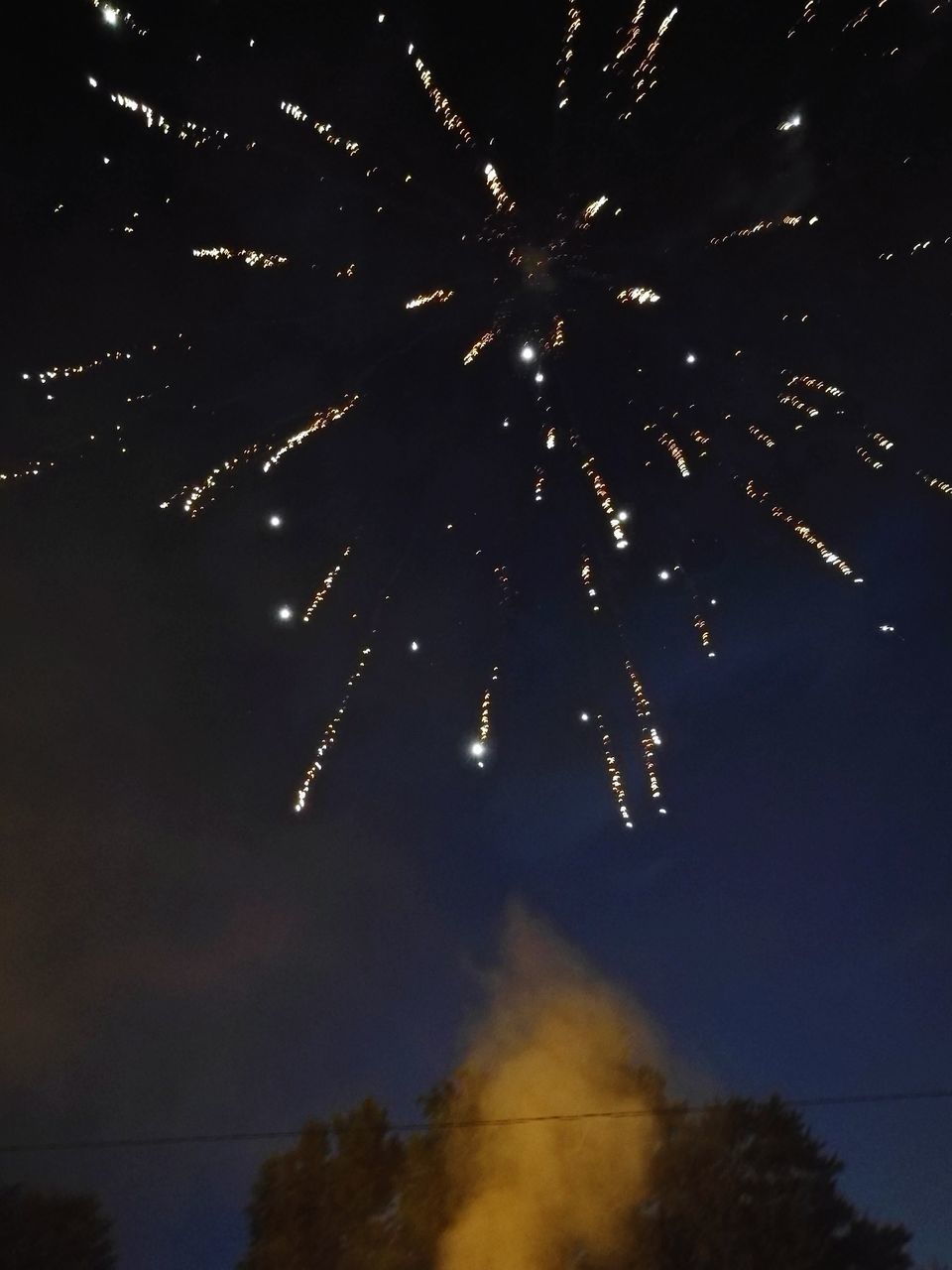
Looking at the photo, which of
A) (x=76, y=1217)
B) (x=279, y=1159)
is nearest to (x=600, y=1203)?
(x=279, y=1159)

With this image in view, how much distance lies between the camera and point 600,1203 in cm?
2069

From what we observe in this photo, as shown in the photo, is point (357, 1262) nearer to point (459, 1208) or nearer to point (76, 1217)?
point (459, 1208)

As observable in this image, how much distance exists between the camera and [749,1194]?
66.7 feet

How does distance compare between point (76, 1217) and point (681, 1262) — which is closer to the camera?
point (681, 1262)

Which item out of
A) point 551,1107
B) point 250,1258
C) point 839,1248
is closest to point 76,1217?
point 250,1258

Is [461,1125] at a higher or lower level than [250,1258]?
higher

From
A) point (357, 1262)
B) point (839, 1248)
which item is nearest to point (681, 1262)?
point (839, 1248)

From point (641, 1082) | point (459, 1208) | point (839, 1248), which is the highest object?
point (641, 1082)

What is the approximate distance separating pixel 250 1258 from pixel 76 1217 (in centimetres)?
326

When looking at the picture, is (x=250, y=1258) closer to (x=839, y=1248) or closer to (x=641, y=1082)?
(x=641, y=1082)

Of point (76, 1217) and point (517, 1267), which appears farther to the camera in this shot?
point (76, 1217)

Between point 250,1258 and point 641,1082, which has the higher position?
point 641,1082

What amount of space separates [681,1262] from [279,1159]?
748 centimetres

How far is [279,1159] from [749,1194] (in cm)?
853
